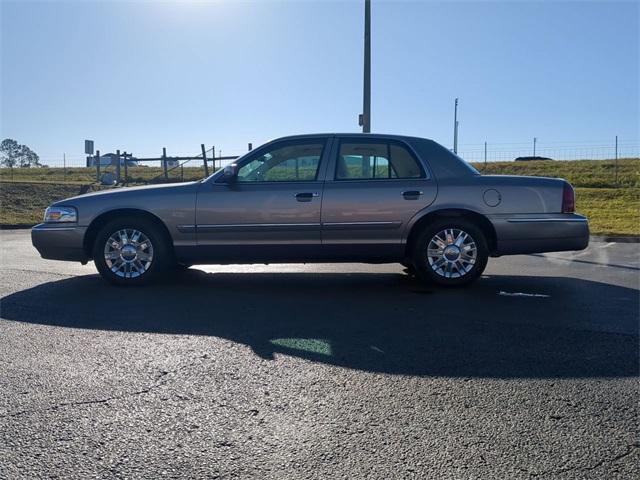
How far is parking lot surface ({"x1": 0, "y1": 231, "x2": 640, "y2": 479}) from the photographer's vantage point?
2.55 metres

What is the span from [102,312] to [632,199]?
58.9 ft

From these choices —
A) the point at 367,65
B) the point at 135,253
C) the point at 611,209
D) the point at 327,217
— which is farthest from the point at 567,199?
the point at 611,209

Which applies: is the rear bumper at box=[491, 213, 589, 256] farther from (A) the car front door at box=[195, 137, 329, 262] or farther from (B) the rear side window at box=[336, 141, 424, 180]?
(A) the car front door at box=[195, 137, 329, 262]

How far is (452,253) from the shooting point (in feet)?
20.8

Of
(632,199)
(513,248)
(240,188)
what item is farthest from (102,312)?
(632,199)

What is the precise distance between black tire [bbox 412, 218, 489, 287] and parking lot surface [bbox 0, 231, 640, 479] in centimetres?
29

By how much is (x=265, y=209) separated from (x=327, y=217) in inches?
26.4

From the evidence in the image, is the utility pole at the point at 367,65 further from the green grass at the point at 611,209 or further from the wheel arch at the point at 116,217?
the wheel arch at the point at 116,217

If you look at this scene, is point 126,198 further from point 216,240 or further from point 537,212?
point 537,212

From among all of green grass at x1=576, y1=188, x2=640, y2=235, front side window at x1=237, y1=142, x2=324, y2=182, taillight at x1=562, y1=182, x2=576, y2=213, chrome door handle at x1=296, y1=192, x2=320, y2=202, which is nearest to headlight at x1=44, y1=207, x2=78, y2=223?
front side window at x1=237, y1=142, x2=324, y2=182

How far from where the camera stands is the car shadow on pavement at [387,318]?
3.87 meters

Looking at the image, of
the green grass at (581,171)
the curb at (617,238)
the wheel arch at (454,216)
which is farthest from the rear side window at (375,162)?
the green grass at (581,171)

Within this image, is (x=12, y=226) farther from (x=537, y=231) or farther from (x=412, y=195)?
(x=537, y=231)

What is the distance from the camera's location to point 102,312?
5238 millimetres
